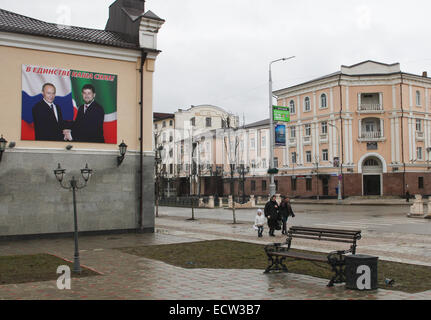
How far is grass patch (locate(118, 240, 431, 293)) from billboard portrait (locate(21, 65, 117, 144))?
20.7 feet

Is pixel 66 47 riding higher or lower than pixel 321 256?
higher

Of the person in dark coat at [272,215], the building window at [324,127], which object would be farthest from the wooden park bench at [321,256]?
the building window at [324,127]

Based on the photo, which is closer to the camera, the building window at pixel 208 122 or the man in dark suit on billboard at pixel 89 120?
the man in dark suit on billboard at pixel 89 120

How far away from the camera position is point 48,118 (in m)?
18.0

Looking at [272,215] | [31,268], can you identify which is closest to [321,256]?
[31,268]

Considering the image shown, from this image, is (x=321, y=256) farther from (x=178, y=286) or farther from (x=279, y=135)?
(x=279, y=135)

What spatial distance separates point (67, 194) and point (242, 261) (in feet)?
Result: 30.2

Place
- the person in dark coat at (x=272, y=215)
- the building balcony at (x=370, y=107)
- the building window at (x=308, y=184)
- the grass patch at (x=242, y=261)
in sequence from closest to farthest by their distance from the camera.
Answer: the grass patch at (x=242, y=261) → the person in dark coat at (x=272, y=215) → the building balcony at (x=370, y=107) → the building window at (x=308, y=184)

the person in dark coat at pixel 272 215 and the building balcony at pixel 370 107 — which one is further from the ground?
the building balcony at pixel 370 107

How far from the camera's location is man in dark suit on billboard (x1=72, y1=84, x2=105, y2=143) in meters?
18.6

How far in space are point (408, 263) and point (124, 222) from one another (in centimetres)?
1166

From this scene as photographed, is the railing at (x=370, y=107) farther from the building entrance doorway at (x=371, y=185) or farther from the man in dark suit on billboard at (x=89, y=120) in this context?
the man in dark suit on billboard at (x=89, y=120)

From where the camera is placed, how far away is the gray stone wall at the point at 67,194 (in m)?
17.0
